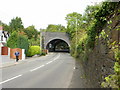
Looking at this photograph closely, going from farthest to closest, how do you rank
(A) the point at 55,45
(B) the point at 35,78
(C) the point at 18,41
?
(A) the point at 55,45 < (C) the point at 18,41 < (B) the point at 35,78

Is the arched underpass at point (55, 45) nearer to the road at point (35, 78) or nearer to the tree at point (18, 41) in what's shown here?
the tree at point (18, 41)

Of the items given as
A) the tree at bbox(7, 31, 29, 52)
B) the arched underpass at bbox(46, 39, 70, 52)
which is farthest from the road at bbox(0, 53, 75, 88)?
the arched underpass at bbox(46, 39, 70, 52)

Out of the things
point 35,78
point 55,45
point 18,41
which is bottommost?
point 35,78

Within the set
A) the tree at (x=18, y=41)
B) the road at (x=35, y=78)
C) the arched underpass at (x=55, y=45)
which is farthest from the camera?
the arched underpass at (x=55, y=45)

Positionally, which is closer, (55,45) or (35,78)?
(35,78)

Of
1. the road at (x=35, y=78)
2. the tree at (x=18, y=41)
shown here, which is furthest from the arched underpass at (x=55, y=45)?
the road at (x=35, y=78)

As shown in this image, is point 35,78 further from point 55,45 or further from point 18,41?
point 55,45

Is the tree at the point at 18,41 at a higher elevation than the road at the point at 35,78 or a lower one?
higher

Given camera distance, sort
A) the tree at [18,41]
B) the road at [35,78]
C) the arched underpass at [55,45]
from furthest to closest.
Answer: the arched underpass at [55,45] < the tree at [18,41] < the road at [35,78]

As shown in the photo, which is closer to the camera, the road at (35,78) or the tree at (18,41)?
the road at (35,78)

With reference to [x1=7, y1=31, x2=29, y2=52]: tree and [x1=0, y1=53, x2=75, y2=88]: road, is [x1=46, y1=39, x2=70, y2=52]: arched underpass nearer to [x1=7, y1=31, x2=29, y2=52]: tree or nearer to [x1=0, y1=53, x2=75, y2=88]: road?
[x1=7, y1=31, x2=29, y2=52]: tree

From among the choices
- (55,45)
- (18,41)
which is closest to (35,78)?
(18,41)

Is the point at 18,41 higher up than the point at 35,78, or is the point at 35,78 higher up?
the point at 18,41

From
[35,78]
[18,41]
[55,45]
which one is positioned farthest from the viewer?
[55,45]
